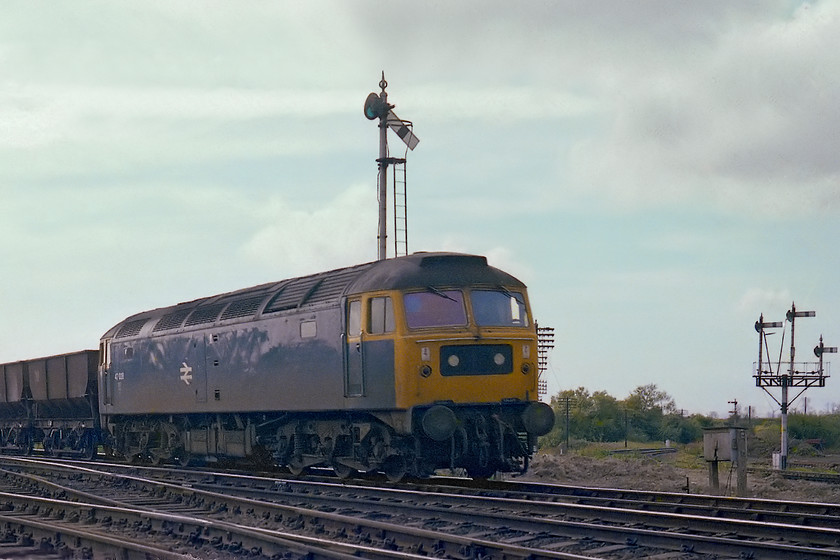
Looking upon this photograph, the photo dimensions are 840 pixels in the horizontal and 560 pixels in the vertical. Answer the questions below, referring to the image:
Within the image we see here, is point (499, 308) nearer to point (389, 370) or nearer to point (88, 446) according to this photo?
point (389, 370)

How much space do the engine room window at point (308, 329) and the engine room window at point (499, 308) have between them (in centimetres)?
304

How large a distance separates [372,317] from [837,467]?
21.0m

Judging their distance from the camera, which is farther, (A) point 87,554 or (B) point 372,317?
(B) point 372,317

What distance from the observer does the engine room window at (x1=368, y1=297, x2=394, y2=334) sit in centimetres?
1596

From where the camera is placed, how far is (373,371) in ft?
52.6

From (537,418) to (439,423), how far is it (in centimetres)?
180

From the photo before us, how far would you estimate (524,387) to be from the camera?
16.3 meters

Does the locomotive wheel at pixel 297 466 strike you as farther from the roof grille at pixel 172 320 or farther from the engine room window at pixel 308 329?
the roof grille at pixel 172 320

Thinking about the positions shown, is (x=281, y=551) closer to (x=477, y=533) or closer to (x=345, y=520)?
(x=345, y=520)

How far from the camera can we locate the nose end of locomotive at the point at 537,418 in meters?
16.0

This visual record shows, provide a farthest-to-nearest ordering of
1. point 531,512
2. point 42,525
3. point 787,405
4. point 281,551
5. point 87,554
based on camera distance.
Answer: point 787,405
point 531,512
point 42,525
point 87,554
point 281,551

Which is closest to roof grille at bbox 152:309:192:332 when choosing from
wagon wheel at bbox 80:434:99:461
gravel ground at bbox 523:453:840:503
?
wagon wheel at bbox 80:434:99:461

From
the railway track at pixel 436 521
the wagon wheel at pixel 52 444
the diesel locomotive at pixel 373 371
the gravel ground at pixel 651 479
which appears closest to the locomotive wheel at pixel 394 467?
the diesel locomotive at pixel 373 371

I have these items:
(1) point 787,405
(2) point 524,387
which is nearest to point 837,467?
(1) point 787,405
